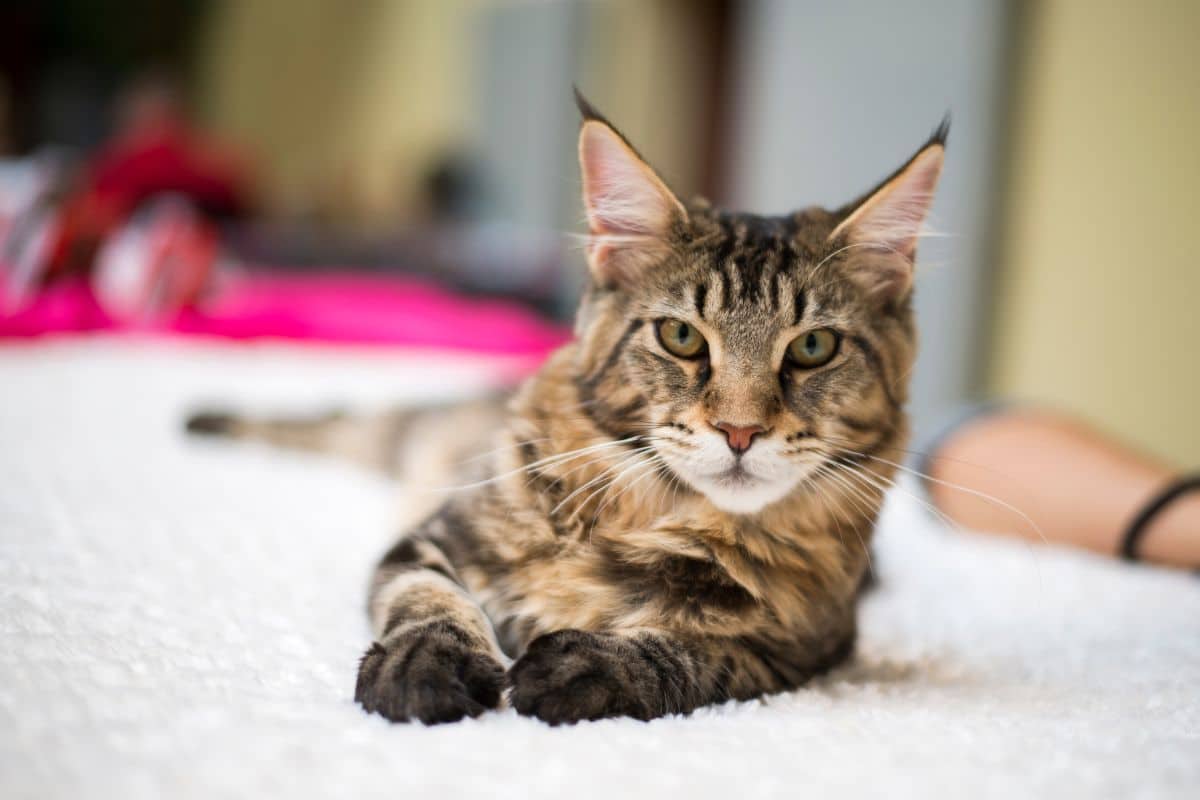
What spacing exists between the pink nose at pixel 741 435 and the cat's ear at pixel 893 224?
0.25 meters

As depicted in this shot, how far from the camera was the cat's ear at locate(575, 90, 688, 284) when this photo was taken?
949 millimetres

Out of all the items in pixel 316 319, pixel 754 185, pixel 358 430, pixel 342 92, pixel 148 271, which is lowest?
pixel 358 430

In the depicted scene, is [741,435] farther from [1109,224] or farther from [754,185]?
[754,185]

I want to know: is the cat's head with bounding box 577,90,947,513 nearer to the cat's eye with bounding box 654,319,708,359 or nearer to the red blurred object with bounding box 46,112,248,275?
the cat's eye with bounding box 654,319,708,359

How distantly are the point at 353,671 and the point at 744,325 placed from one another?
19.4 inches

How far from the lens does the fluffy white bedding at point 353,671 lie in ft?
1.96

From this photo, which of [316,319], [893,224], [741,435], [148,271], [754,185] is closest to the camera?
[741,435]

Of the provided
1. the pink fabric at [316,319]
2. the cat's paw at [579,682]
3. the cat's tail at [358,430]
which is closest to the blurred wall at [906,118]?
the pink fabric at [316,319]

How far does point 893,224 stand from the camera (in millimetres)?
975

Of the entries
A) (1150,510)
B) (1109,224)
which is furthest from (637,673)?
(1109,224)

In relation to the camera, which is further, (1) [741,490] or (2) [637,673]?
(1) [741,490]

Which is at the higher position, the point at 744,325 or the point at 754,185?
the point at 754,185

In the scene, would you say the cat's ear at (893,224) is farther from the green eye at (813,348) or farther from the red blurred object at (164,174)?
the red blurred object at (164,174)

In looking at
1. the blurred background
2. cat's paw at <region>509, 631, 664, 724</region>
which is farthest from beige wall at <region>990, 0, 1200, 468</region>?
cat's paw at <region>509, 631, 664, 724</region>
